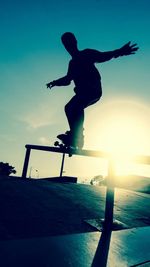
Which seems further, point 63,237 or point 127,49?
point 127,49

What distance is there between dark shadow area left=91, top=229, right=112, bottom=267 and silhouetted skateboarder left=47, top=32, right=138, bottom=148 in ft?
7.03

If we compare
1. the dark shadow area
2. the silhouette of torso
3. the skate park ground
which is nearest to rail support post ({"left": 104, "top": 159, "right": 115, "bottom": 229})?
the skate park ground

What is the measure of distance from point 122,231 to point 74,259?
1.33m

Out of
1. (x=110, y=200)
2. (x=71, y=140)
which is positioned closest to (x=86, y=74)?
(x=71, y=140)

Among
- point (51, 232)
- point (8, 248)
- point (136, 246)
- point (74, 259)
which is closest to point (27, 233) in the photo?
point (51, 232)

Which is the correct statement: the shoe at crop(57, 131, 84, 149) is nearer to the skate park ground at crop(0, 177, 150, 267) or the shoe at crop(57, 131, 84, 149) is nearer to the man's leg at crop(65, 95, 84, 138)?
the man's leg at crop(65, 95, 84, 138)

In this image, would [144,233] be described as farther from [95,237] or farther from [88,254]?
[88,254]

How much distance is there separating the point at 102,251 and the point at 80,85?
124 inches

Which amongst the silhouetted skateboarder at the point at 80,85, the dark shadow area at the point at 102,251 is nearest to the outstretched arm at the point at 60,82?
the silhouetted skateboarder at the point at 80,85

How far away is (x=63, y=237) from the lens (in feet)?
7.82

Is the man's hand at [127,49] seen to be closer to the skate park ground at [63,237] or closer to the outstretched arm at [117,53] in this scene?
the outstretched arm at [117,53]

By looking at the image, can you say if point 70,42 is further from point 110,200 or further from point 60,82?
point 110,200

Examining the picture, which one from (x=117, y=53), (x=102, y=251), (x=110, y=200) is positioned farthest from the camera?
(x=117, y=53)

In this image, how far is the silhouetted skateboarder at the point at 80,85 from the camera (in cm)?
445
